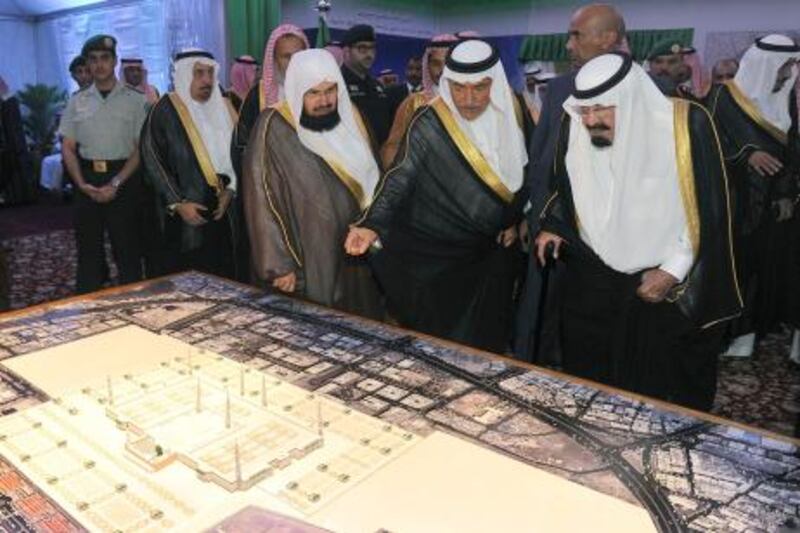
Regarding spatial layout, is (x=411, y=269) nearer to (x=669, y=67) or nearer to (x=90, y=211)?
(x=90, y=211)

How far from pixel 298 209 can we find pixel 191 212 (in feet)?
3.59

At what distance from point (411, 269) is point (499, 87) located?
87 centimetres

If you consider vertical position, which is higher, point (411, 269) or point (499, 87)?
point (499, 87)

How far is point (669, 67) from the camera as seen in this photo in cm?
542

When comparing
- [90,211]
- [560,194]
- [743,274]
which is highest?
[560,194]

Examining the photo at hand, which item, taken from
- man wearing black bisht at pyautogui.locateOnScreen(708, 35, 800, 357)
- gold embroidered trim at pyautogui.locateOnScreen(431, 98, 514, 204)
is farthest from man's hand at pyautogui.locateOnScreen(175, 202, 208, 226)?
man wearing black bisht at pyautogui.locateOnScreen(708, 35, 800, 357)

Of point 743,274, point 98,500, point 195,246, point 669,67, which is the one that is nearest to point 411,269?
point 195,246

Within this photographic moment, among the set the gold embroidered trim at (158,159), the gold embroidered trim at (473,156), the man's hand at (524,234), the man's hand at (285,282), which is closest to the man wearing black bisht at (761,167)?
the man's hand at (524,234)

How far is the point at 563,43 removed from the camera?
9.28m

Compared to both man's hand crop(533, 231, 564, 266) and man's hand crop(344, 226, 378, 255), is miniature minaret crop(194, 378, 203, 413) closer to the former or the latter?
man's hand crop(344, 226, 378, 255)

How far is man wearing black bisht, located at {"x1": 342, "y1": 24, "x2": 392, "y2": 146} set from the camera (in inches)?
196

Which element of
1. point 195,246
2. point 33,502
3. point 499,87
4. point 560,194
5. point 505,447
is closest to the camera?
point 33,502

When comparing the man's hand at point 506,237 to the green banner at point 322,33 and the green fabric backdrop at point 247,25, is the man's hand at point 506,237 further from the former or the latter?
the green fabric backdrop at point 247,25

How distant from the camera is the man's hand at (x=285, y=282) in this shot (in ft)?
9.76
